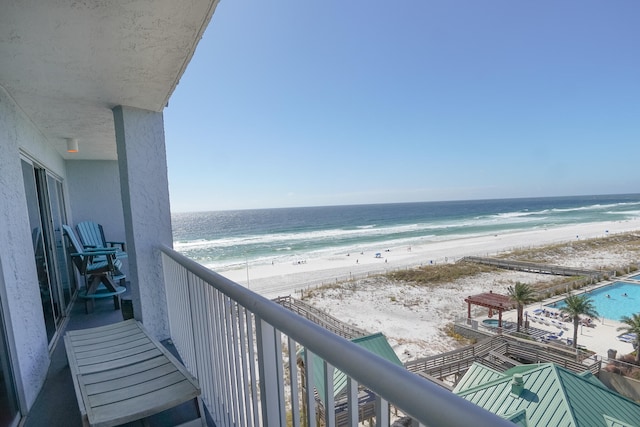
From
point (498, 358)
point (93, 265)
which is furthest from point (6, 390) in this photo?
point (498, 358)

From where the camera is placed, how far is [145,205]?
273 cm

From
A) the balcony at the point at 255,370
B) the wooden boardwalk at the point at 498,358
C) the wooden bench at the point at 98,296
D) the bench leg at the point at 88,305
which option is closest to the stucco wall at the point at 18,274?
the balcony at the point at 255,370

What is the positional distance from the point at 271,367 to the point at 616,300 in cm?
2021

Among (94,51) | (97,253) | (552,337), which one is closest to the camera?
(94,51)

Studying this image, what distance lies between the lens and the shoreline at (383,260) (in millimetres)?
18297

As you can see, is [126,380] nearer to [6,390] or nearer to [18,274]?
[6,390]

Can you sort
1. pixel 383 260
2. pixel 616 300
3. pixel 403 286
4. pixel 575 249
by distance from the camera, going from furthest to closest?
pixel 575 249 → pixel 383 260 → pixel 403 286 → pixel 616 300

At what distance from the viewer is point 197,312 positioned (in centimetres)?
172

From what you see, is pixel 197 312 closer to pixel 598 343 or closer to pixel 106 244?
pixel 106 244

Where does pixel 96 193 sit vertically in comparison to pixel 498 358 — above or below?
above

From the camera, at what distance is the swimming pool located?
13309 mm

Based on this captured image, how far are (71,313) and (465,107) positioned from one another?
3761 cm

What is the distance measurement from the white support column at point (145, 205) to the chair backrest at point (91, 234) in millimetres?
2395

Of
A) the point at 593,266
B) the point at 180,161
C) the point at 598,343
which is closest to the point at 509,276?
the point at 593,266
